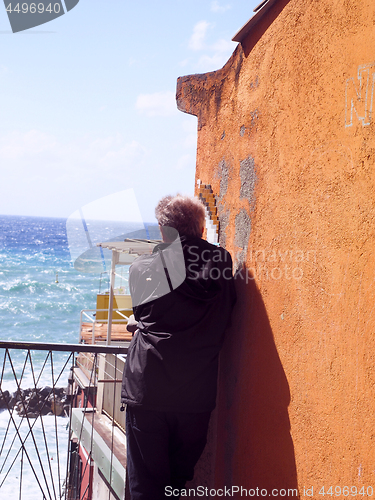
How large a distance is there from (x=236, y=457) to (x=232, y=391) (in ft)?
1.10

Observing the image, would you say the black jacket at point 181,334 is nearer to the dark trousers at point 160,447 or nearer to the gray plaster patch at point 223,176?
the dark trousers at point 160,447

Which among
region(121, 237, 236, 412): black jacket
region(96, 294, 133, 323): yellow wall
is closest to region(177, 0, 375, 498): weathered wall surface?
region(121, 237, 236, 412): black jacket

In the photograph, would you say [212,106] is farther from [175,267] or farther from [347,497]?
[347,497]

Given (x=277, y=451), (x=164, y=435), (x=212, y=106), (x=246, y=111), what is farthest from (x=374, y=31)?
(x=164, y=435)

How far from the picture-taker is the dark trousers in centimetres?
225

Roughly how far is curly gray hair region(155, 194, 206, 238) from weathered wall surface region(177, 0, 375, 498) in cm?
30

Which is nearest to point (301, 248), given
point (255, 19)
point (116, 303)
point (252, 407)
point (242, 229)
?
point (242, 229)

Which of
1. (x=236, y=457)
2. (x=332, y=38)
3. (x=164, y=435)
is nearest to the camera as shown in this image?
(x=332, y=38)

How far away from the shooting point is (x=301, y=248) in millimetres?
1969

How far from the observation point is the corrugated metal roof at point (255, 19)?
2.39 metres

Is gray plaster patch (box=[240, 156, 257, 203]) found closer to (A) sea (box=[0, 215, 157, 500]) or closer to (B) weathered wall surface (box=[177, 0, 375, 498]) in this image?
(B) weathered wall surface (box=[177, 0, 375, 498])

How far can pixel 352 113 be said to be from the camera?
5.56ft

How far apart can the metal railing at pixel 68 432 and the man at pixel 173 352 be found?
54 centimetres

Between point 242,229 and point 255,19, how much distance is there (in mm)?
1138
